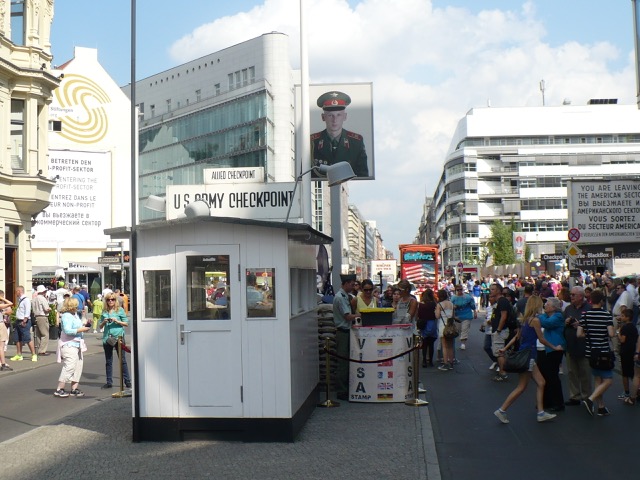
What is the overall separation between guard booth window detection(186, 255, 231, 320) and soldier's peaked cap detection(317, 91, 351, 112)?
18.9 metres

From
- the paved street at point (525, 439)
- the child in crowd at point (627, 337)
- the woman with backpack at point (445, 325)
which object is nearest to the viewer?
the paved street at point (525, 439)

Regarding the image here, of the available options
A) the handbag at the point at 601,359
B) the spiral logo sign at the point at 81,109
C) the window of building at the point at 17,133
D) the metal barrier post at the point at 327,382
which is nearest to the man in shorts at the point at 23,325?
the window of building at the point at 17,133

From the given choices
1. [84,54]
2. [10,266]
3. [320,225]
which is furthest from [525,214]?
[10,266]

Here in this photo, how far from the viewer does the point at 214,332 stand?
9.84 meters

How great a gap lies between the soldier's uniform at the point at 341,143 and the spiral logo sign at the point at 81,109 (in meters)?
31.6

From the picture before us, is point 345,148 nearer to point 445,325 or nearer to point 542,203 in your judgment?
point 445,325

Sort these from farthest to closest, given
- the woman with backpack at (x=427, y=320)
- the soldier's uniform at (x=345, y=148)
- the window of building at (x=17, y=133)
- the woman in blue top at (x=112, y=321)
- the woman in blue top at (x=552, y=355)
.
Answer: the window of building at (x=17, y=133) → the soldier's uniform at (x=345, y=148) → the woman with backpack at (x=427, y=320) → the woman in blue top at (x=112, y=321) → the woman in blue top at (x=552, y=355)

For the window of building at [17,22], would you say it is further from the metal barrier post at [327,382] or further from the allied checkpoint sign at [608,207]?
the metal barrier post at [327,382]

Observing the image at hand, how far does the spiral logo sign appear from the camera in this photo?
55.7 metres

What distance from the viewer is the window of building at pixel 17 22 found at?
29.7 metres

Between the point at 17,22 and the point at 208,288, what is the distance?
2340 centimetres

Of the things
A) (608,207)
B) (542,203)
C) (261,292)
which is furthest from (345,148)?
(542,203)

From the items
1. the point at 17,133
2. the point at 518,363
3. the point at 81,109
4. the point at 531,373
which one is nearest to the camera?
the point at 518,363

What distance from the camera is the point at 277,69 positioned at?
265ft
